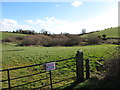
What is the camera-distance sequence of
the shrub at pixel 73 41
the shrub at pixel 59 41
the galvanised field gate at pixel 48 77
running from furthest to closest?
the shrub at pixel 73 41, the shrub at pixel 59 41, the galvanised field gate at pixel 48 77

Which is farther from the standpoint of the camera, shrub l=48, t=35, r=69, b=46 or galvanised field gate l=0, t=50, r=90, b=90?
shrub l=48, t=35, r=69, b=46

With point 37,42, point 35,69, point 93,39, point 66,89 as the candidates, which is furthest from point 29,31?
point 66,89

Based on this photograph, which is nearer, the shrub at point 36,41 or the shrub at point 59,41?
the shrub at point 59,41

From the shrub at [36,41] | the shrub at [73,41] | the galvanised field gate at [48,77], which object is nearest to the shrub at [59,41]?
the shrub at [73,41]

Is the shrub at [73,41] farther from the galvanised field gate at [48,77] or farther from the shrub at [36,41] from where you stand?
the galvanised field gate at [48,77]

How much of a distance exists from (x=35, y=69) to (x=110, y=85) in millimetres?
5995

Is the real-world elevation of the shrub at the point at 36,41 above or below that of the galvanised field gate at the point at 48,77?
above

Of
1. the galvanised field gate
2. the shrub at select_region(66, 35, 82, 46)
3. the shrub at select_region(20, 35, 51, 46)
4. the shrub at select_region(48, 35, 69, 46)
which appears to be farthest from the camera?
the shrub at select_region(20, 35, 51, 46)

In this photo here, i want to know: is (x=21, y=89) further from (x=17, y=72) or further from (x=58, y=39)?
(x=58, y=39)

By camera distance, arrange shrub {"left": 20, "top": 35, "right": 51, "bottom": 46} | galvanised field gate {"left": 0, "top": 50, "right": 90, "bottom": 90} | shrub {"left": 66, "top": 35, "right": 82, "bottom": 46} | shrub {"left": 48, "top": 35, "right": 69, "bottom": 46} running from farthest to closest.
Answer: shrub {"left": 20, "top": 35, "right": 51, "bottom": 46} < shrub {"left": 66, "top": 35, "right": 82, "bottom": 46} < shrub {"left": 48, "top": 35, "right": 69, "bottom": 46} < galvanised field gate {"left": 0, "top": 50, "right": 90, "bottom": 90}

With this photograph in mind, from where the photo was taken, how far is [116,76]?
14.0 feet

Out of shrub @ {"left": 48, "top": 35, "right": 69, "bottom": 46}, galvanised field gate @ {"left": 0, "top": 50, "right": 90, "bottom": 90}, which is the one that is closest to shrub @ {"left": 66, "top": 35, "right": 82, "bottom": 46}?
shrub @ {"left": 48, "top": 35, "right": 69, "bottom": 46}

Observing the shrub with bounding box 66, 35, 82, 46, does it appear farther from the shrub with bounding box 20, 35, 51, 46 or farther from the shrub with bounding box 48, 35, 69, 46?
the shrub with bounding box 20, 35, 51, 46

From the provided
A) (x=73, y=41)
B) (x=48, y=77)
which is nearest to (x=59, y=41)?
(x=73, y=41)
